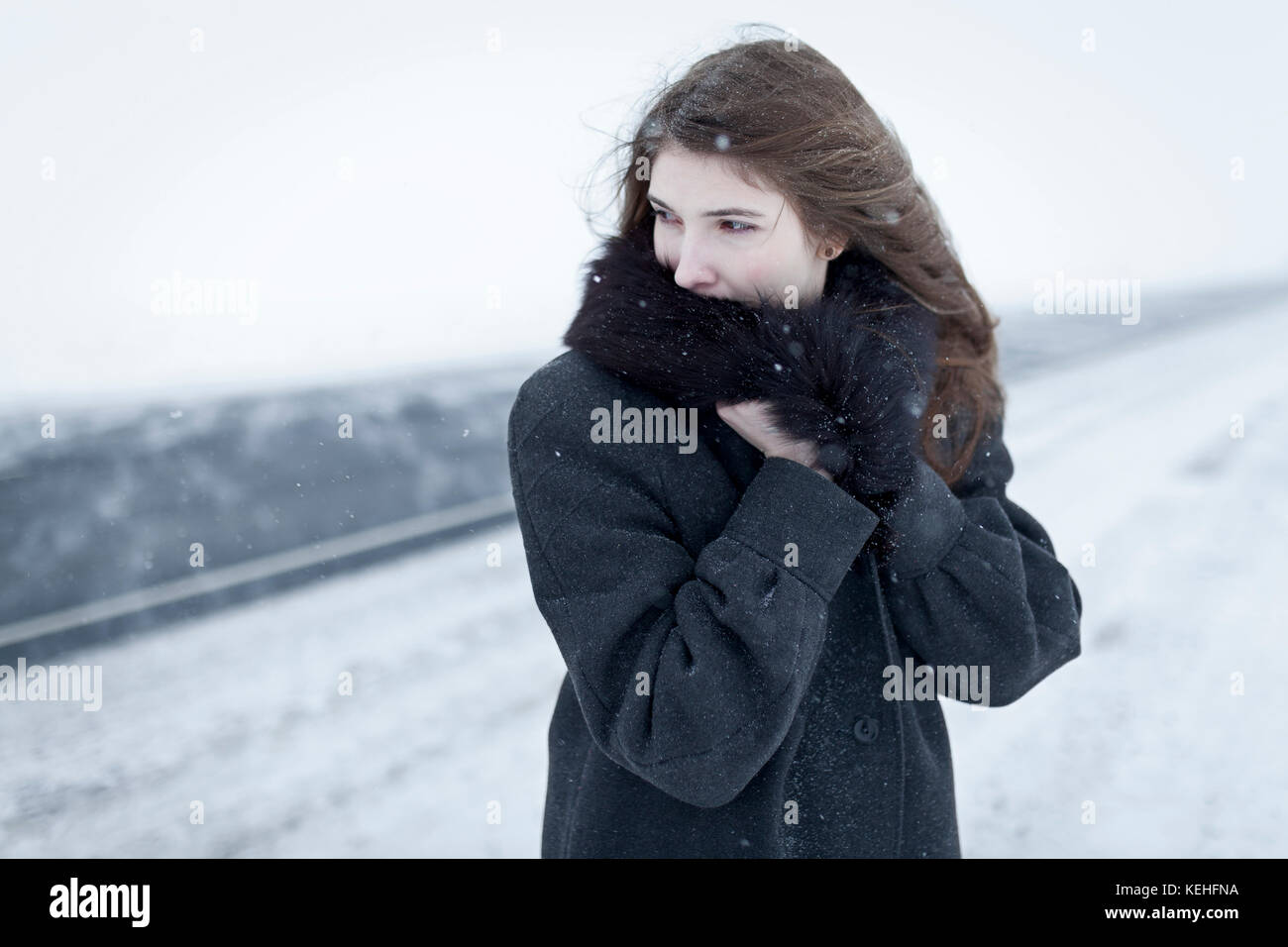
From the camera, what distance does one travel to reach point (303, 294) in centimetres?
1095

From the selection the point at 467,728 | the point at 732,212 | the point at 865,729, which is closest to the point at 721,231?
the point at 732,212

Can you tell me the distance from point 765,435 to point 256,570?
4.04m

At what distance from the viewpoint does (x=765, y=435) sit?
138cm

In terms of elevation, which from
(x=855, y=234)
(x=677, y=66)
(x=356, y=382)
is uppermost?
(x=677, y=66)

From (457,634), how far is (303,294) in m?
8.01

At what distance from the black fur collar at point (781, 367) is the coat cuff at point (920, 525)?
0.03 meters

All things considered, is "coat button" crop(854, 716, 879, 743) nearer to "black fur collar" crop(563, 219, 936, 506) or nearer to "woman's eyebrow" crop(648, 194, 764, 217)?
"black fur collar" crop(563, 219, 936, 506)

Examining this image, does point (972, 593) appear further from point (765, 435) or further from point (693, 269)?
point (693, 269)

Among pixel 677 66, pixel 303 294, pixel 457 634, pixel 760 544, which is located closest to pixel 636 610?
pixel 760 544

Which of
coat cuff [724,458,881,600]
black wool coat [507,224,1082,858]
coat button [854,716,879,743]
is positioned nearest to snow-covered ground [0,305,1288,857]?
black wool coat [507,224,1082,858]

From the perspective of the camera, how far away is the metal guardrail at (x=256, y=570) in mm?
4090

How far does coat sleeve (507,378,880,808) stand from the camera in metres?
1.23

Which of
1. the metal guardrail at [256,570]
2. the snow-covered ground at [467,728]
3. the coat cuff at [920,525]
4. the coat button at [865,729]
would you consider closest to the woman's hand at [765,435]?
the coat cuff at [920,525]
